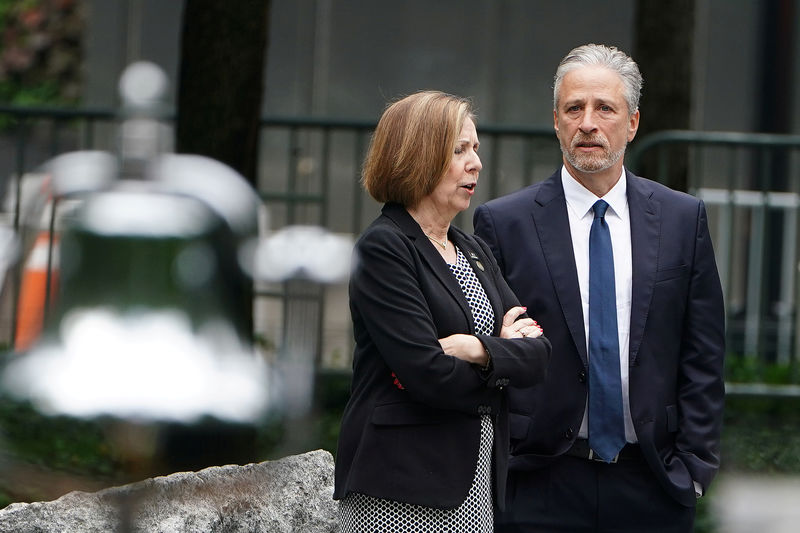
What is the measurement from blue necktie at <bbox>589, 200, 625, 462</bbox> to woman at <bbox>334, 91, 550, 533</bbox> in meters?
0.28

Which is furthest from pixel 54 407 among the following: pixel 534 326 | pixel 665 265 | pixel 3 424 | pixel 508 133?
pixel 508 133

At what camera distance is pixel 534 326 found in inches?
104

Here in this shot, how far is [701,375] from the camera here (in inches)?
117

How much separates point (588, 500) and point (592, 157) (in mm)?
745

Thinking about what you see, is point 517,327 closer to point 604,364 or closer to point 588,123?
point 604,364

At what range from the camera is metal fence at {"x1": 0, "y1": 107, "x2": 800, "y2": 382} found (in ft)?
22.9

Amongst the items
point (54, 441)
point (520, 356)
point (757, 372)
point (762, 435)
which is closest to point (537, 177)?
point (757, 372)

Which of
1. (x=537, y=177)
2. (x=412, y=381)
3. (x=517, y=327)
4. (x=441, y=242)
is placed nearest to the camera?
(x=412, y=381)

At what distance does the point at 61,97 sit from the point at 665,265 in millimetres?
10127

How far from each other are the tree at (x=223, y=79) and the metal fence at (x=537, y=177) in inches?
51.7

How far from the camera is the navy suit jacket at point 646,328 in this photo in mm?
2895

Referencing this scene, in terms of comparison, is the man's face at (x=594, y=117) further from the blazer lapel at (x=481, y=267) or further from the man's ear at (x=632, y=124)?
the blazer lapel at (x=481, y=267)

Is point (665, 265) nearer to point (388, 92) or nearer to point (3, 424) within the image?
point (3, 424)

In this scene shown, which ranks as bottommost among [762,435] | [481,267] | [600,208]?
[762,435]
